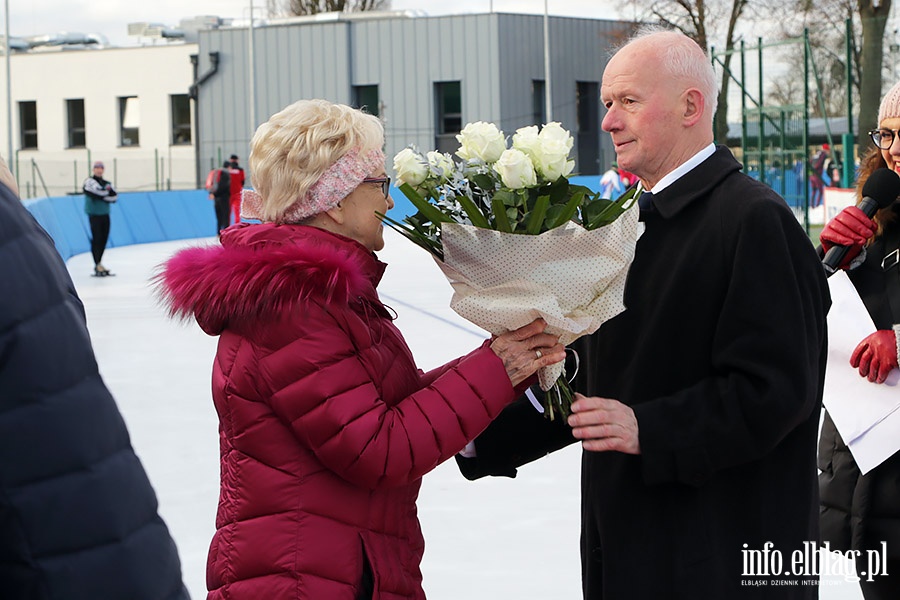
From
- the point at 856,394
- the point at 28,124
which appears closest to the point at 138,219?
the point at 28,124

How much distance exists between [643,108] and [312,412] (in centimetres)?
108

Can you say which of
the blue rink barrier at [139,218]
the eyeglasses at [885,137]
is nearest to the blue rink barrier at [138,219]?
the blue rink barrier at [139,218]

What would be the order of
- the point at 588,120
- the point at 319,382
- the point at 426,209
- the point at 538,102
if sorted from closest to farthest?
1. the point at 319,382
2. the point at 426,209
3. the point at 538,102
4. the point at 588,120

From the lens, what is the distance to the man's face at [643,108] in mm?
2842

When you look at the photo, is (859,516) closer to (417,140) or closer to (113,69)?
(417,140)

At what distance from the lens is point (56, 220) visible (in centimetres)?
2108

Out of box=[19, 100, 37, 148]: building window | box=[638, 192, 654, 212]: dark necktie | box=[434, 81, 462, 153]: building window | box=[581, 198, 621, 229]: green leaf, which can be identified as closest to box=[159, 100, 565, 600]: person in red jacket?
box=[581, 198, 621, 229]: green leaf

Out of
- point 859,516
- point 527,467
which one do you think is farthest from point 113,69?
point 859,516

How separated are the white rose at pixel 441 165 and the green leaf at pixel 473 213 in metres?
0.12

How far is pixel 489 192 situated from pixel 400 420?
20.2 inches

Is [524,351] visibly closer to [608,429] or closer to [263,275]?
[608,429]

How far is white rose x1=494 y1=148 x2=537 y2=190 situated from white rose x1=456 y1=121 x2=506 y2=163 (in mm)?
63

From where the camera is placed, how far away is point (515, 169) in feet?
8.11

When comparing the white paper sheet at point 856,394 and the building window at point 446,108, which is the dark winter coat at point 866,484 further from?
the building window at point 446,108
